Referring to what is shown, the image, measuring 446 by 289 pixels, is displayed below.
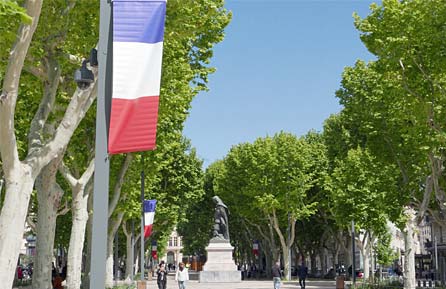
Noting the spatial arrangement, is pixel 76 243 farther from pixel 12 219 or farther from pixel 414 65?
pixel 414 65

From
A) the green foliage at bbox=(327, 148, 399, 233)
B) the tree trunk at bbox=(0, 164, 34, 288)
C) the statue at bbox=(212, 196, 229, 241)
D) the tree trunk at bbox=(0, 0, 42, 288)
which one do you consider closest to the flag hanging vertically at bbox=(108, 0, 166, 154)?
the tree trunk at bbox=(0, 0, 42, 288)

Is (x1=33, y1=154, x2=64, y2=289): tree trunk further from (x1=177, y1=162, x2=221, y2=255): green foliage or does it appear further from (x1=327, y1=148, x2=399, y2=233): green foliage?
(x1=177, y1=162, x2=221, y2=255): green foliage

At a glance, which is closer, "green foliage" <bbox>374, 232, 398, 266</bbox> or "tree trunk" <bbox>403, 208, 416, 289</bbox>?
"tree trunk" <bbox>403, 208, 416, 289</bbox>

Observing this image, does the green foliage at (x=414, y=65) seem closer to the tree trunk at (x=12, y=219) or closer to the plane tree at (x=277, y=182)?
the tree trunk at (x=12, y=219)

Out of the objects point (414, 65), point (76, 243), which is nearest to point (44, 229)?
point (76, 243)

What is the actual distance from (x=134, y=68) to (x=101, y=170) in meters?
1.13

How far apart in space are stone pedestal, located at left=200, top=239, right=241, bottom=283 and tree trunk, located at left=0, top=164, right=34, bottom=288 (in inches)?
1344

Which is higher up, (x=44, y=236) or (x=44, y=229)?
(x=44, y=229)

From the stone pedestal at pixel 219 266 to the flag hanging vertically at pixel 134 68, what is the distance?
3866 cm

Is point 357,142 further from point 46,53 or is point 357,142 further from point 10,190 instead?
point 10,190

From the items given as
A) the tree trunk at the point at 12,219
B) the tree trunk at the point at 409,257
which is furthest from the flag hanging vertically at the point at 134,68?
the tree trunk at the point at 409,257

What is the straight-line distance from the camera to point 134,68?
260 inches

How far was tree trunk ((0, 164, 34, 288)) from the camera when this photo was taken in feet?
35.3

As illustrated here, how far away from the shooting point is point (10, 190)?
11.0 metres
